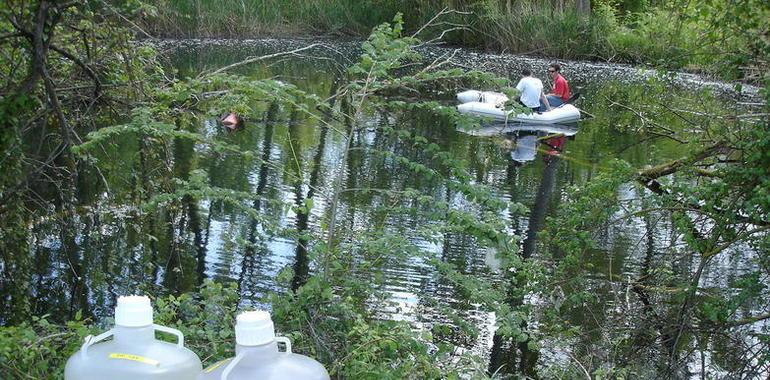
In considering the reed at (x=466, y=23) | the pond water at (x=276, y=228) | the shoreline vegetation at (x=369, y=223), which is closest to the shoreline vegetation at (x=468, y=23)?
the reed at (x=466, y=23)

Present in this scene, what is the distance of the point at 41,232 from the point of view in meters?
8.67

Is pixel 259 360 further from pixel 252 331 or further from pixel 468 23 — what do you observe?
pixel 468 23

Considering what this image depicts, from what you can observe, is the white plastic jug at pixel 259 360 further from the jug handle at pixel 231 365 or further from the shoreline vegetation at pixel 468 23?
the shoreline vegetation at pixel 468 23

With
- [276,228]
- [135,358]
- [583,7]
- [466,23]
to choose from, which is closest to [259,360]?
[135,358]

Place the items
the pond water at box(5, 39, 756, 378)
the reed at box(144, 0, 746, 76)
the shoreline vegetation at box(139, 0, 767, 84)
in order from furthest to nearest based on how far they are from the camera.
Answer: the reed at box(144, 0, 746, 76) < the shoreline vegetation at box(139, 0, 767, 84) < the pond water at box(5, 39, 756, 378)

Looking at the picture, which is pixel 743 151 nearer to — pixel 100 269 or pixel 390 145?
pixel 100 269

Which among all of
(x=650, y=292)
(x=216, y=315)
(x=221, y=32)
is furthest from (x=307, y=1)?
(x=216, y=315)

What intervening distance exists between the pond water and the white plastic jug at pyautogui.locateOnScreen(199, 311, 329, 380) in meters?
2.62

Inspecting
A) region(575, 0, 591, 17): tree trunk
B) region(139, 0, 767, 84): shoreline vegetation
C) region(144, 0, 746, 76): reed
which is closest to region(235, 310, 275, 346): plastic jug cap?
region(139, 0, 767, 84): shoreline vegetation

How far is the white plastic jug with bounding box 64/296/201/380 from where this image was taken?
1.95 m

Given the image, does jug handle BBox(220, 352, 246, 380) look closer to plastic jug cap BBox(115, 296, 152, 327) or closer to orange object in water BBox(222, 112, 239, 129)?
plastic jug cap BBox(115, 296, 152, 327)

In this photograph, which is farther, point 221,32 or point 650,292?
point 221,32

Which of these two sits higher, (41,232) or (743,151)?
(743,151)

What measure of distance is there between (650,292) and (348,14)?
27030 mm
